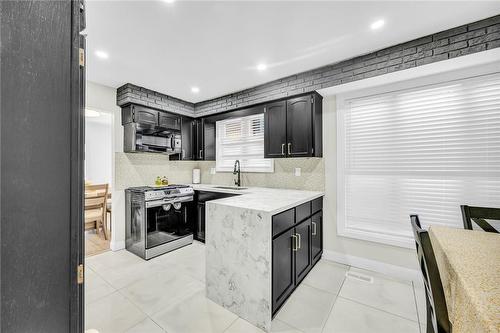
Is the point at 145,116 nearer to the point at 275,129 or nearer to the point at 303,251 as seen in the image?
the point at 275,129

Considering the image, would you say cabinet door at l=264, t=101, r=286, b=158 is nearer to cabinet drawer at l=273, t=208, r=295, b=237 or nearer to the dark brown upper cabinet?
the dark brown upper cabinet

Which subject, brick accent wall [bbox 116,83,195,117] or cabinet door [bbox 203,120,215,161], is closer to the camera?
brick accent wall [bbox 116,83,195,117]

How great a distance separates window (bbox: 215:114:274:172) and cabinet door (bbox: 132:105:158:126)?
1.15 metres

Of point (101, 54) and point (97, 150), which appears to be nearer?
point (101, 54)

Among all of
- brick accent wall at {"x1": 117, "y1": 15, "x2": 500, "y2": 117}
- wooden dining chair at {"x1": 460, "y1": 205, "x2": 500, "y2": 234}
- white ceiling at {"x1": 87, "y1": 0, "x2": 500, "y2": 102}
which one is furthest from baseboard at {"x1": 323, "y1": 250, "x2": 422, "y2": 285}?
white ceiling at {"x1": 87, "y1": 0, "x2": 500, "y2": 102}

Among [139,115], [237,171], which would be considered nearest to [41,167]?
[139,115]

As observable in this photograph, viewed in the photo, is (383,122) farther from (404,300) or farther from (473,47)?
(404,300)

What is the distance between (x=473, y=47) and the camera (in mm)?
1898

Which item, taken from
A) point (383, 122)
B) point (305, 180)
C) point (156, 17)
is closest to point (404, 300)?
point (305, 180)

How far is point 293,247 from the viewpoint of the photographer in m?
2.09

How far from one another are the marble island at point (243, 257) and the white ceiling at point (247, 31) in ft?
5.40

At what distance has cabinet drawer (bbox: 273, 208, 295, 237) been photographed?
179cm

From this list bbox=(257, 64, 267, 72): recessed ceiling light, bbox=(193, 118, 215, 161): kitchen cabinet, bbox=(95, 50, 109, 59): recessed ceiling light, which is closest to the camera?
bbox=(95, 50, 109, 59): recessed ceiling light

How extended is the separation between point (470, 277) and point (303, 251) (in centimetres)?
160
